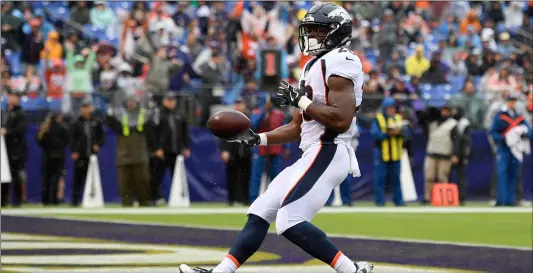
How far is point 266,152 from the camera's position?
15.8m

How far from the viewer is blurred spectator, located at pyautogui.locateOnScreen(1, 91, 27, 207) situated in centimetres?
1612

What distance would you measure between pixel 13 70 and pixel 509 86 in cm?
900

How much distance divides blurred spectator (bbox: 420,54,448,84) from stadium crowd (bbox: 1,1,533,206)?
25 mm

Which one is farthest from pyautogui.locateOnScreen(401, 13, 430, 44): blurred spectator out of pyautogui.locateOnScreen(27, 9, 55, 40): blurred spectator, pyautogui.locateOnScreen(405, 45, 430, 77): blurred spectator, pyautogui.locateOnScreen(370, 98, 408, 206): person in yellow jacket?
pyautogui.locateOnScreen(27, 9, 55, 40): blurred spectator

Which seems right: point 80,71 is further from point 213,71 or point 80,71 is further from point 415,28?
point 415,28

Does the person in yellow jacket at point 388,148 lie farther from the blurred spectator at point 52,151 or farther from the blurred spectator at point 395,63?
the blurred spectator at point 52,151

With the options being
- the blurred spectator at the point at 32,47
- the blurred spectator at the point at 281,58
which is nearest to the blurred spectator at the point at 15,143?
the blurred spectator at the point at 32,47

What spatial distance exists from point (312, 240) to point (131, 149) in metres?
10.7

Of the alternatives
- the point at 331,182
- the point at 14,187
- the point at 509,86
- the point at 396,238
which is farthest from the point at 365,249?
the point at 509,86

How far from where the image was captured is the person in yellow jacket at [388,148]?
52.3ft

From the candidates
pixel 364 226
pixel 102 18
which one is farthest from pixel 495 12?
pixel 364 226

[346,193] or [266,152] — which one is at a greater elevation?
[266,152]

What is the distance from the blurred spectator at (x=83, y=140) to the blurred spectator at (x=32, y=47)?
331cm

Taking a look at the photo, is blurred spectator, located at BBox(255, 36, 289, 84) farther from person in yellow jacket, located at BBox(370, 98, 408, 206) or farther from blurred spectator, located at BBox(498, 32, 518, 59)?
blurred spectator, located at BBox(498, 32, 518, 59)
